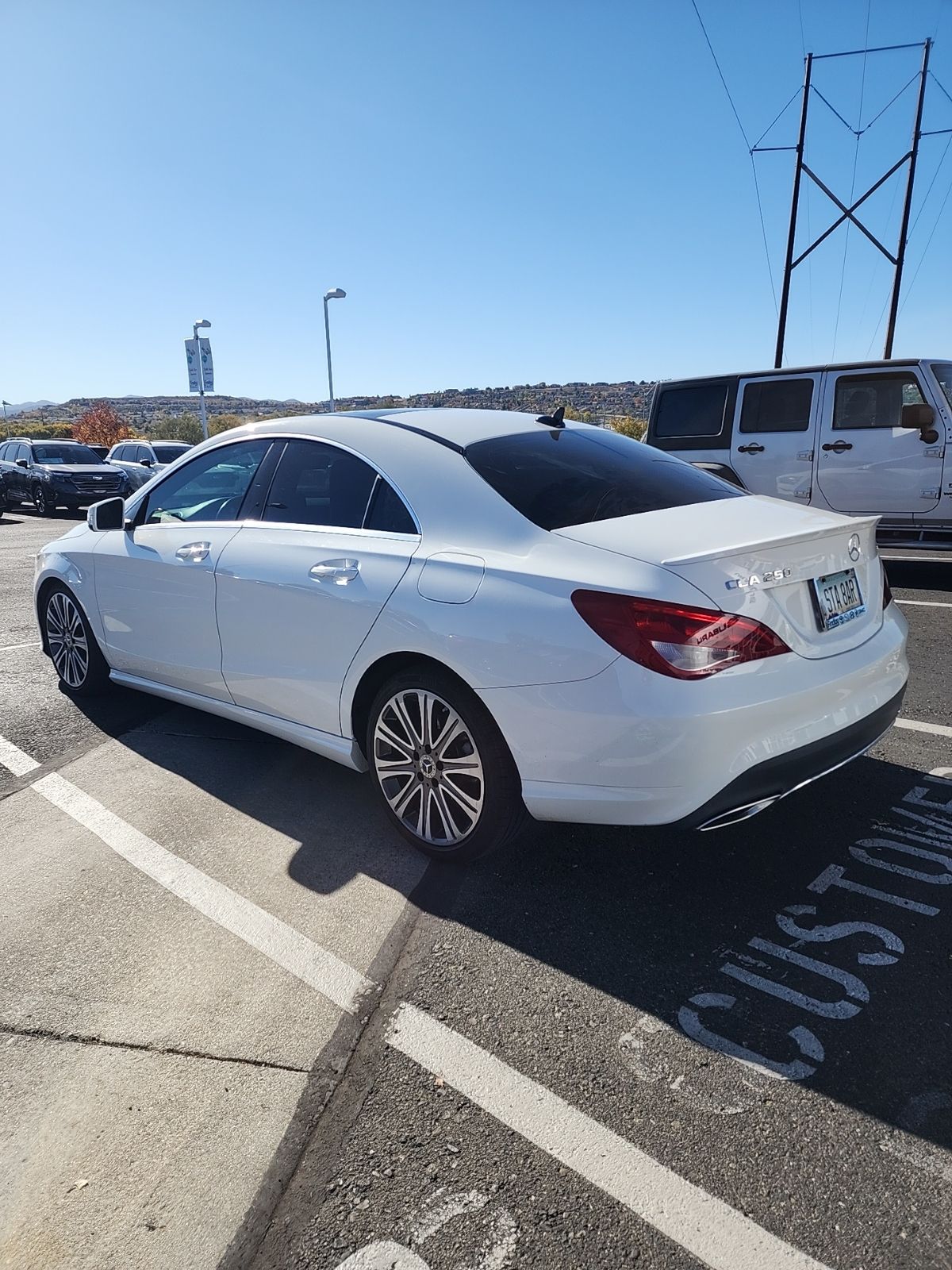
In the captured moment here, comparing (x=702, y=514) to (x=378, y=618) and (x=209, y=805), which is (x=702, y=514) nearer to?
(x=378, y=618)

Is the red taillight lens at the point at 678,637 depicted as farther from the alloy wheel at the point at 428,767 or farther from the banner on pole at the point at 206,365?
the banner on pole at the point at 206,365

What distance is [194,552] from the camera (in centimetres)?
410

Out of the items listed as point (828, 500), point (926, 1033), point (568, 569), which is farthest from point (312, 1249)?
point (828, 500)

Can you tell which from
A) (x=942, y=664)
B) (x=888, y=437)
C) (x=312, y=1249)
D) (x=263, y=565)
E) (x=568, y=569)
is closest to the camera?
(x=312, y=1249)

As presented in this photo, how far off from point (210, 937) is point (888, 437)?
307 inches

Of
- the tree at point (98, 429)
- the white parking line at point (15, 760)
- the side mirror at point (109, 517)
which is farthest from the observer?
the tree at point (98, 429)

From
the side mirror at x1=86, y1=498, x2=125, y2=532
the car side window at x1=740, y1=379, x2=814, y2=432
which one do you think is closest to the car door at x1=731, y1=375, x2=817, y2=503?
the car side window at x1=740, y1=379, x2=814, y2=432

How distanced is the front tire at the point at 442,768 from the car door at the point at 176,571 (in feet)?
3.67

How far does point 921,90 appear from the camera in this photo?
1914cm

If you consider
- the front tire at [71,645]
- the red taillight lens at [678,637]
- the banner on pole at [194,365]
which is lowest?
the front tire at [71,645]

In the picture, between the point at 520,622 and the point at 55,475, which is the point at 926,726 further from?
the point at 55,475

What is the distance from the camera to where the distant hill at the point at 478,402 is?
15372 mm

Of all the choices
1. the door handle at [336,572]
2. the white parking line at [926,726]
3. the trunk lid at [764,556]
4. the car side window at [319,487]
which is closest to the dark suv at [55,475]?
the car side window at [319,487]

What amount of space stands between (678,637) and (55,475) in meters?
20.2
